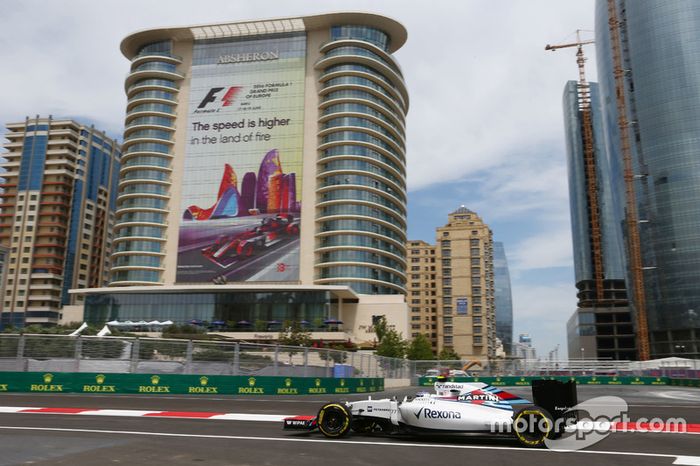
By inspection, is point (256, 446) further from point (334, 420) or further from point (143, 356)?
point (143, 356)

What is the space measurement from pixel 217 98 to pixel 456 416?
332ft

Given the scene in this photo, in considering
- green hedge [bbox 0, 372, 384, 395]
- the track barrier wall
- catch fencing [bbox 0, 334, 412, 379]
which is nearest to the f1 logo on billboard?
the track barrier wall

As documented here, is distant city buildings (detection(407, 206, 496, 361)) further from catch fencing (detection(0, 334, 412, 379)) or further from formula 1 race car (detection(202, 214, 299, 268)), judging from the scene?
catch fencing (detection(0, 334, 412, 379))

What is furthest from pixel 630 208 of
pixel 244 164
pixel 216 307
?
pixel 216 307

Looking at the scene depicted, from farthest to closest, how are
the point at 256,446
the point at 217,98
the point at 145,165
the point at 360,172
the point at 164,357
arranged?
the point at 217,98 → the point at 145,165 → the point at 360,172 → the point at 164,357 → the point at 256,446

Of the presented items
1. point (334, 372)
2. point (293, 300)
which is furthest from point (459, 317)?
point (334, 372)

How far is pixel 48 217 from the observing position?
457ft

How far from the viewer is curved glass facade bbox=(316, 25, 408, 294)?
94.3 m

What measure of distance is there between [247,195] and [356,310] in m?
27.2

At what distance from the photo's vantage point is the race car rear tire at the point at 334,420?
37.1 feet

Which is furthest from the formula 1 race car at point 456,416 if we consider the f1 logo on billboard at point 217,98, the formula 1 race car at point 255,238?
the f1 logo on billboard at point 217,98

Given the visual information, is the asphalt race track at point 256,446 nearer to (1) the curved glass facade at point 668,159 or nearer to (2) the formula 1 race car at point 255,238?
(2) the formula 1 race car at point 255,238

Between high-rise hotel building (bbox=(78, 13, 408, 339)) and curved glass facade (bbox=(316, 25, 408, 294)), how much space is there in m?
0.26

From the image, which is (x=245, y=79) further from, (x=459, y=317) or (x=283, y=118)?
(x=459, y=317)
